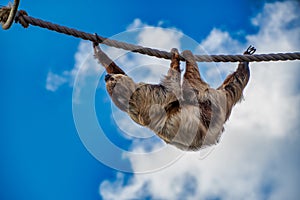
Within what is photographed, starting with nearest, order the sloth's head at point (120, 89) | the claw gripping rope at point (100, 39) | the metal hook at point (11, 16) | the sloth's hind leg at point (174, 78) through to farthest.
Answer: the metal hook at point (11, 16)
the claw gripping rope at point (100, 39)
the sloth's head at point (120, 89)
the sloth's hind leg at point (174, 78)

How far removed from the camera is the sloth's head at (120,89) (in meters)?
8.20

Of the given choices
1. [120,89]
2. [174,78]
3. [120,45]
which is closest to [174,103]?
[174,78]

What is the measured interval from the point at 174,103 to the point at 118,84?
950 mm

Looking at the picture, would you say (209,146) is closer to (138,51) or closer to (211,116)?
(211,116)

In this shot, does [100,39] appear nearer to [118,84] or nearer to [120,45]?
[120,45]

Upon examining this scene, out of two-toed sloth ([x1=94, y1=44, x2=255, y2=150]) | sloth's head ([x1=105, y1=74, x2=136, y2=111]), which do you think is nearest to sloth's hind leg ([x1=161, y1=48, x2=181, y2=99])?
two-toed sloth ([x1=94, y1=44, x2=255, y2=150])

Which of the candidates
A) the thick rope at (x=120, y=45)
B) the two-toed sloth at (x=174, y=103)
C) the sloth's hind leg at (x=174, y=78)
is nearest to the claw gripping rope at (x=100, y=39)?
the thick rope at (x=120, y=45)

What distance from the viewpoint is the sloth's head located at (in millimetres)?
8195

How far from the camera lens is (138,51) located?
24.4ft

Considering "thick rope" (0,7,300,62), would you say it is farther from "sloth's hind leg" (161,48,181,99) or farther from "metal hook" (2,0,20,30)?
"sloth's hind leg" (161,48,181,99)

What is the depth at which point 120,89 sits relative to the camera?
819cm

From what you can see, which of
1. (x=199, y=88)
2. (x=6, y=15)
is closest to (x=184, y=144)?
(x=199, y=88)

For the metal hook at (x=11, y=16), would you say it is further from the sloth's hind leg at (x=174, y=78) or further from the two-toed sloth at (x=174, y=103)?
the sloth's hind leg at (x=174, y=78)

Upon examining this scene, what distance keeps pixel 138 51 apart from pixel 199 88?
5.14 ft
